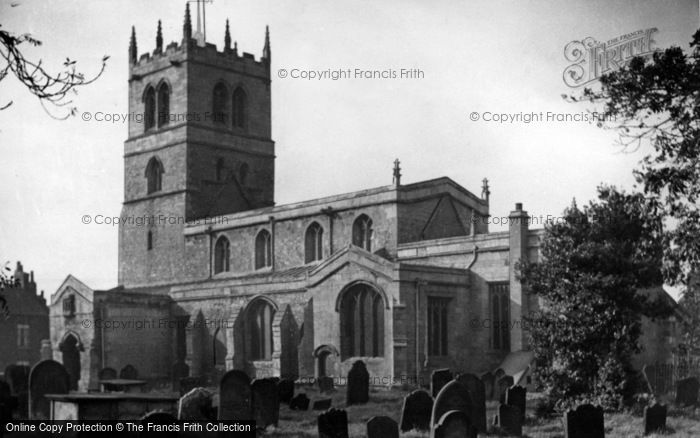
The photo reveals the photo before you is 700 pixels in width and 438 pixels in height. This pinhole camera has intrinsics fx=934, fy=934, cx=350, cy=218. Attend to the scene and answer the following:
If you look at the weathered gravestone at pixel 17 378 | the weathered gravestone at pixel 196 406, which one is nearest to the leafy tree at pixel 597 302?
the weathered gravestone at pixel 196 406

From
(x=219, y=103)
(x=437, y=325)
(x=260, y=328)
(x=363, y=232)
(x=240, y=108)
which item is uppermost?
(x=219, y=103)

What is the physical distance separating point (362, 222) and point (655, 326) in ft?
43.2

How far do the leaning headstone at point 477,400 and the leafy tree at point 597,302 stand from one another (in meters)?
3.35

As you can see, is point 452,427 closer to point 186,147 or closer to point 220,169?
point 186,147

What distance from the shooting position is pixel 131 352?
41375mm

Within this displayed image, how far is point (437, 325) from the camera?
113 feet

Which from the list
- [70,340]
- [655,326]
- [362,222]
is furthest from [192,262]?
[655,326]

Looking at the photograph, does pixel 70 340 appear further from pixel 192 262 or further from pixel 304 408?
pixel 304 408

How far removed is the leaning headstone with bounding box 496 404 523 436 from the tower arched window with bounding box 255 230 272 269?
26356 mm

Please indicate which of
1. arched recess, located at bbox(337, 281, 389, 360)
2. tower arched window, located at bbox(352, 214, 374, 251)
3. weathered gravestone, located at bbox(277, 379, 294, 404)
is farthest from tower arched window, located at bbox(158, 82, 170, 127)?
weathered gravestone, located at bbox(277, 379, 294, 404)

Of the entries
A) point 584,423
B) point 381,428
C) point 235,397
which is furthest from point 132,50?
point 584,423

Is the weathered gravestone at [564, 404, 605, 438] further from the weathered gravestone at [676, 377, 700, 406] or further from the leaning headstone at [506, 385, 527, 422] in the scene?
the weathered gravestone at [676, 377, 700, 406]

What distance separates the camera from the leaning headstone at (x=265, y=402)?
20.5 m

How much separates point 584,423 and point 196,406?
739 centimetres
